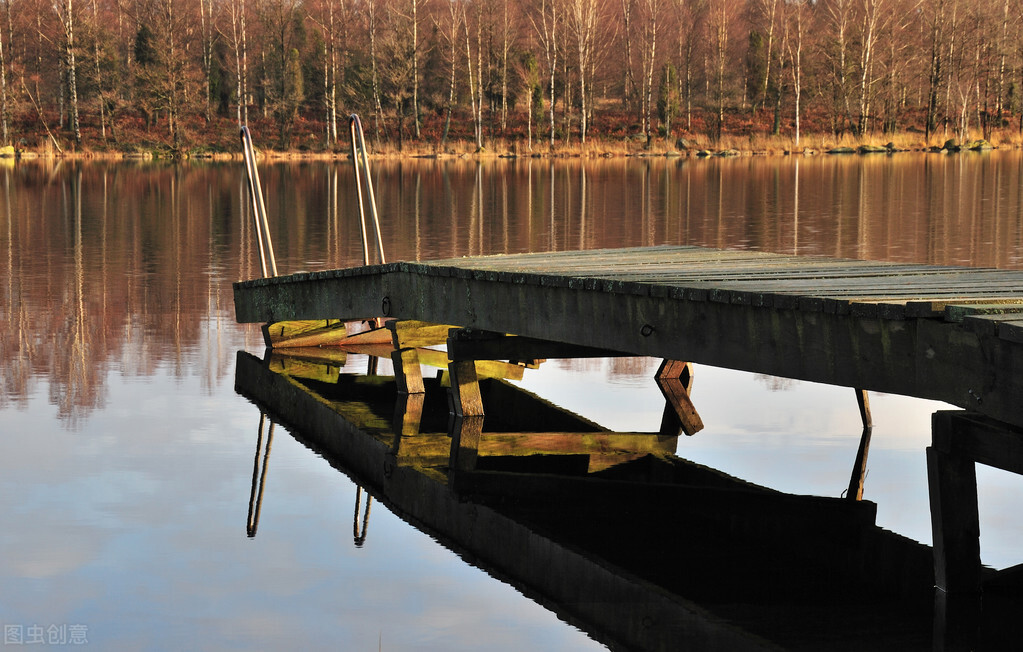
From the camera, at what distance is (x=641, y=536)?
6430 millimetres

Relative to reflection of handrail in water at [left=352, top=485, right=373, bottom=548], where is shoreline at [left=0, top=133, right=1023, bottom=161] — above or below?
above

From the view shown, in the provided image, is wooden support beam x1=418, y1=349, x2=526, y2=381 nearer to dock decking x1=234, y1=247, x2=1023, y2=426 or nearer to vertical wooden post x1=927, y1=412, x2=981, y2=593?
dock decking x1=234, y1=247, x2=1023, y2=426

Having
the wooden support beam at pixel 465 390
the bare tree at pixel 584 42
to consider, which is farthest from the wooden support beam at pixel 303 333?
the bare tree at pixel 584 42

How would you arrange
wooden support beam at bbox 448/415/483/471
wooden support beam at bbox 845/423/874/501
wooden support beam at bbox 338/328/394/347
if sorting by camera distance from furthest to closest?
wooden support beam at bbox 338/328/394/347 < wooden support beam at bbox 448/415/483/471 < wooden support beam at bbox 845/423/874/501

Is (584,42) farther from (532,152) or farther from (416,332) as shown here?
(416,332)

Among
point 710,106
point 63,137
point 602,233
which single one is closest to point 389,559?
point 602,233

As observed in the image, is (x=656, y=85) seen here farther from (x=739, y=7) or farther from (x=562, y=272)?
(x=562, y=272)

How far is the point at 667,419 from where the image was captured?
8.94 metres

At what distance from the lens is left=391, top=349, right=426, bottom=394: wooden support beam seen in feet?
32.6

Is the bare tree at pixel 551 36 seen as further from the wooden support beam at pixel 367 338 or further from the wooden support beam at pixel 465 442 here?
the wooden support beam at pixel 465 442

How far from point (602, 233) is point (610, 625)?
17.6 metres

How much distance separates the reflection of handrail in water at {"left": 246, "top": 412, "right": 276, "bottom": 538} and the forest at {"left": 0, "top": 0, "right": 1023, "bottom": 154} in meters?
53.8

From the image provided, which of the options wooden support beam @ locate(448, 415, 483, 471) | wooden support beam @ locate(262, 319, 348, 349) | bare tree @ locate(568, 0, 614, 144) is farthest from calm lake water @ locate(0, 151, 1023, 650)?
bare tree @ locate(568, 0, 614, 144)

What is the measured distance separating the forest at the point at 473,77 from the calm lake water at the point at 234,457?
140 ft
